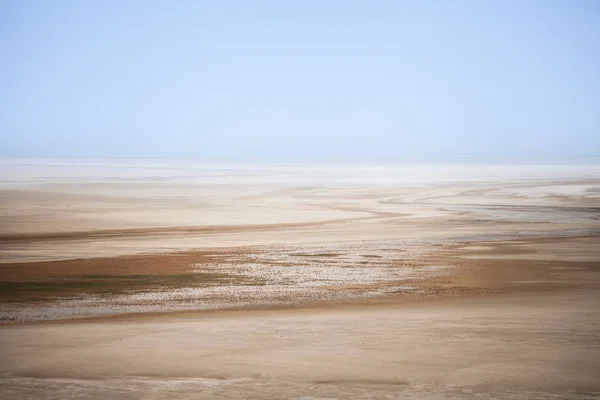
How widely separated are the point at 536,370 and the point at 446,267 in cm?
959

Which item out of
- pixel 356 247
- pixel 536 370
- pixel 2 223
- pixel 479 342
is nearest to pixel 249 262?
pixel 356 247

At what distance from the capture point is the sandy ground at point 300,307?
925 cm

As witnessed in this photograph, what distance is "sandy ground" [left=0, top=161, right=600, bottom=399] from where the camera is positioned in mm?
9250

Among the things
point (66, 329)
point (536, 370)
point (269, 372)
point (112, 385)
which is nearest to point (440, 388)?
point (536, 370)

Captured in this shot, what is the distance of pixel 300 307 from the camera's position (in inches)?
559

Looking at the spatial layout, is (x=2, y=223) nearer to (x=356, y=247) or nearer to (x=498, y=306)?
(x=356, y=247)

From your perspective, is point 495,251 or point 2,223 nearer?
point 495,251

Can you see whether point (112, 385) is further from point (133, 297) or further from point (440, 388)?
point (133, 297)

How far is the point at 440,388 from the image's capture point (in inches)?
348

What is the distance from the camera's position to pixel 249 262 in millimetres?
19781

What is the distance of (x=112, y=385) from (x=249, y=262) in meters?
10.8

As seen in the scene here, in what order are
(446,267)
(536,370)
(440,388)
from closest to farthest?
(440,388)
(536,370)
(446,267)

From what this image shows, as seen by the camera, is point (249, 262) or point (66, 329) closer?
Answer: point (66, 329)

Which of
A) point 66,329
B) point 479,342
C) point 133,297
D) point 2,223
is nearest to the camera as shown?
point 479,342
